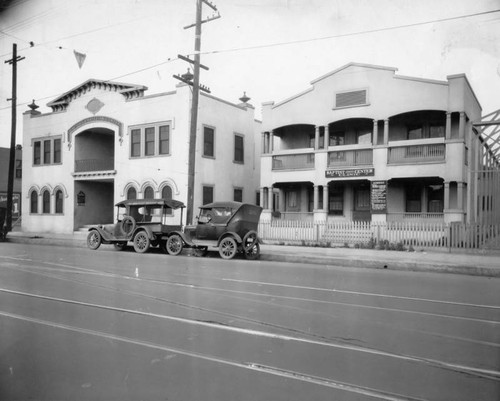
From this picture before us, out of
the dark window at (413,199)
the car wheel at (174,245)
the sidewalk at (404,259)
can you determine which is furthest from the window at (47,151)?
the dark window at (413,199)

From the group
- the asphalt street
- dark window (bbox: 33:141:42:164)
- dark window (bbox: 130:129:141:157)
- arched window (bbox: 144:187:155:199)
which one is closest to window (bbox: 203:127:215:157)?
arched window (bbox: 144:187:155:199)

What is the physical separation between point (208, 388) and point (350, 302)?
428 centimetres

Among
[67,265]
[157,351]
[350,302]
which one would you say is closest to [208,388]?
[157,351]

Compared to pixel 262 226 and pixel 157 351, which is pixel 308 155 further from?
pixel 157 351

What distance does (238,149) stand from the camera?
2566 centimetres

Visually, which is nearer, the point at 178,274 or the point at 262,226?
the point at 178,274

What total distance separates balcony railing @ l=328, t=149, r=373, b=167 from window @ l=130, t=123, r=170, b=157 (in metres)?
8.79

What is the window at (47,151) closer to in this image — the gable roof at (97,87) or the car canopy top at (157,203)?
the gable roof at (97,87)

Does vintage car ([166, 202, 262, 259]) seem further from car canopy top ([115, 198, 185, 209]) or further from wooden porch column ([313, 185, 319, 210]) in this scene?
wooden porch column ([313, 185, 319, 210])

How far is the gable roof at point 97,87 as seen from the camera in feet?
79.7

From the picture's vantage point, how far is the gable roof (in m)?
24.3

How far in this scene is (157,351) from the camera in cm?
449

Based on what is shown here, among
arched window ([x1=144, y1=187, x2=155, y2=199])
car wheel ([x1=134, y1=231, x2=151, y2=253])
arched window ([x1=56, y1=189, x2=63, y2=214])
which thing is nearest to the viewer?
car wheel ([x1=134, y1=231, x2=151, y2=253])

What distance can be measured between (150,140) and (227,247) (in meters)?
11.1
